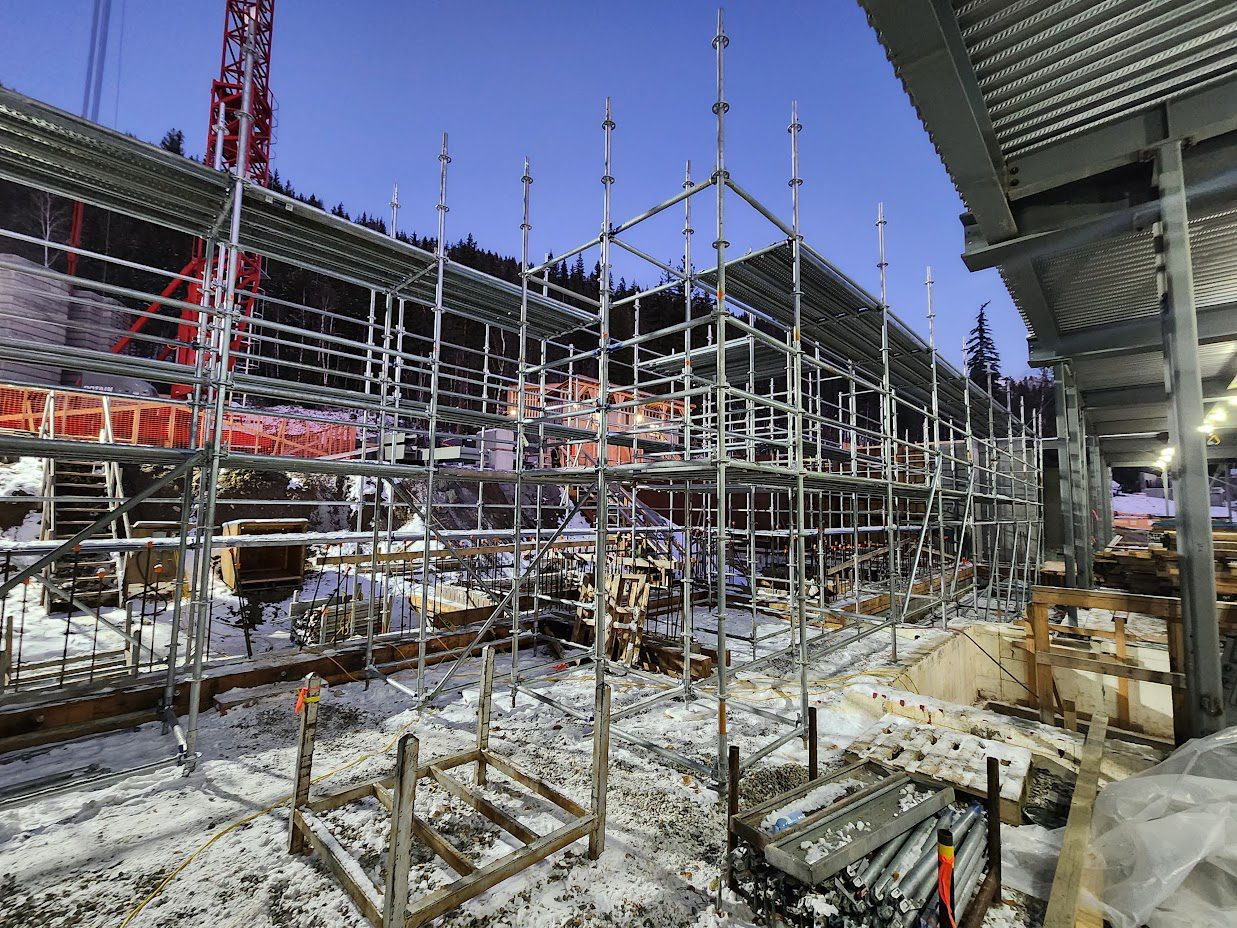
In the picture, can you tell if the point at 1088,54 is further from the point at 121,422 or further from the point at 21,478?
the point at 21,478

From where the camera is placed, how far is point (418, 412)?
717 centimetres

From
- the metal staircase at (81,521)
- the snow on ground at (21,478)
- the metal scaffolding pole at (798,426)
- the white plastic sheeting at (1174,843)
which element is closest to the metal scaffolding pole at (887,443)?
the metal scaffolding pole at (798,426)

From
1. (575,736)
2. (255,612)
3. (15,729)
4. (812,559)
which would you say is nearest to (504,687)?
(575,736)

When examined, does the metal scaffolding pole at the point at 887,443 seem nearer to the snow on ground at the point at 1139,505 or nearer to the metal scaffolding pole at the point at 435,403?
the metal scaffolding pole at the point at 435,403

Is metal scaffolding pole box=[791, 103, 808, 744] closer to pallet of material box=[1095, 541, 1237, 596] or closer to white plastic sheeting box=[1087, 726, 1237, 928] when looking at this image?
white plastic sheeting box=[1087, 726, 1237, 928]

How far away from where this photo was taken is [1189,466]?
14.7ft

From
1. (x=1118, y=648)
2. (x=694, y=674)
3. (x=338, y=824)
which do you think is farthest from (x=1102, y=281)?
(x=338, y=824)

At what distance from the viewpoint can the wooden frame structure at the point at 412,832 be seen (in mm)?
2758

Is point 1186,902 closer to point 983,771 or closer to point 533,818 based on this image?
point 983,771

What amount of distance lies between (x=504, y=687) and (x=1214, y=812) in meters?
6.73

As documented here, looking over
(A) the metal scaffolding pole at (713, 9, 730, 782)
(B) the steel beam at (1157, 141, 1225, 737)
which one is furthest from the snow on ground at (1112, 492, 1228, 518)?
(A) the metal scaffolding pole at (713, 9, 730, 782)

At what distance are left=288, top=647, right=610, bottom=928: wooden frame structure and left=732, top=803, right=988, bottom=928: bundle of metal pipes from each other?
3.79 ft

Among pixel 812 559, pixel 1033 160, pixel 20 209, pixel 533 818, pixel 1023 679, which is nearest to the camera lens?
pixel 533 818

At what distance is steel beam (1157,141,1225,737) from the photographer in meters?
4.36
